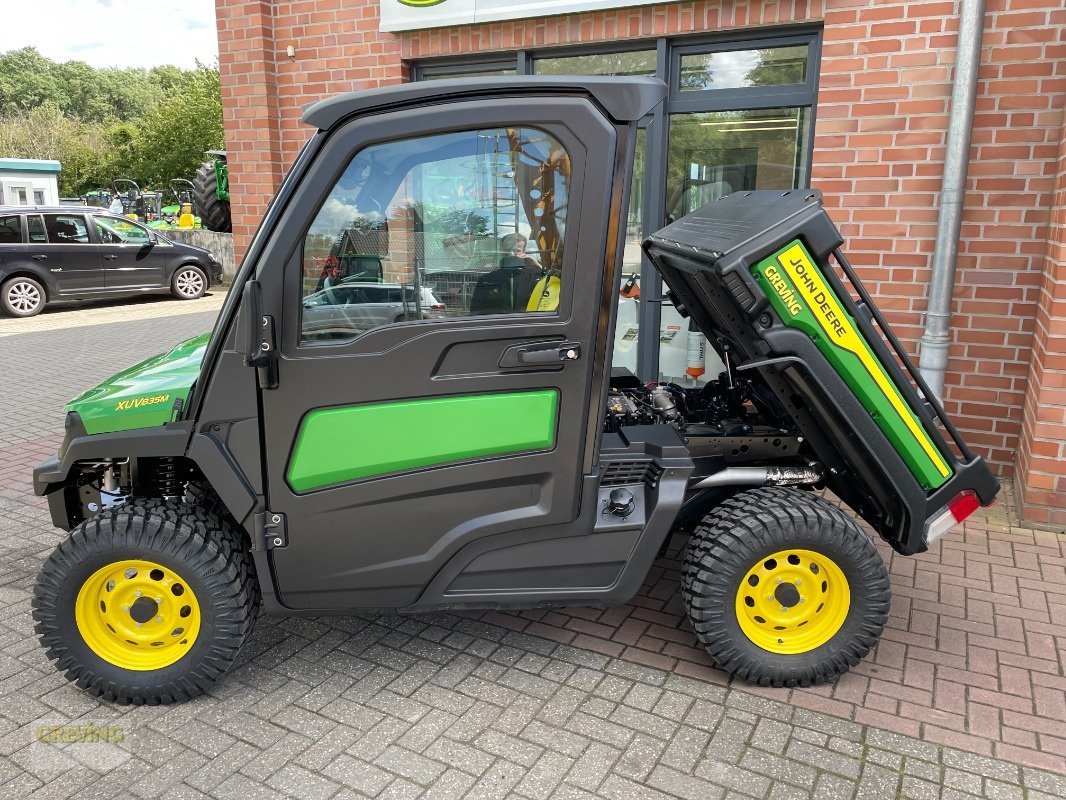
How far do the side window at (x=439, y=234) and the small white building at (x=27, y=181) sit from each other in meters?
23.9

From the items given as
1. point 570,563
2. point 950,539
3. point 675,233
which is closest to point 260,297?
point 570,563

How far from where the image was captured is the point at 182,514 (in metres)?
2.97

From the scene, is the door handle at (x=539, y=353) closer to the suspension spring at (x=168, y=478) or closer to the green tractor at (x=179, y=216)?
the suspension spring at (x=168, y=478)

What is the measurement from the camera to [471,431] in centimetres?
281

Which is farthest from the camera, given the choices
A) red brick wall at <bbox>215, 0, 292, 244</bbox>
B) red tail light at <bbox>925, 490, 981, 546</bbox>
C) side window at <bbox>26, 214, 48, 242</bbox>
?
side window at <bbox>26, 214, 48, 242</bbox>

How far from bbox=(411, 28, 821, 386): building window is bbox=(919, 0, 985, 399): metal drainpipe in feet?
3.02

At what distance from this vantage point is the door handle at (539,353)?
9.04 feet

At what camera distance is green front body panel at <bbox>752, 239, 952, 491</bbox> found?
275 cm

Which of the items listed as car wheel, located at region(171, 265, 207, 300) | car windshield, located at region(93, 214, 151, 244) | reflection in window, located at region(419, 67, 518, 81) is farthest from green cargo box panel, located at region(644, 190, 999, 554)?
car wheel, located at region(171, 265, 207, 300)

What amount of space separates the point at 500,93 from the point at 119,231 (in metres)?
14.0

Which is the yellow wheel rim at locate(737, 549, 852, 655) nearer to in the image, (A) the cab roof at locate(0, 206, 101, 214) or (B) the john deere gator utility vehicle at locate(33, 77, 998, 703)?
(B) the john deere gator utility vehicle at locate(33, 77, 998, 703)

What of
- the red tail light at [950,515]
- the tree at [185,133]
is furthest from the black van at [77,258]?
the tree at [185,133]

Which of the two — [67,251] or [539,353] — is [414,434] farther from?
[67,251]

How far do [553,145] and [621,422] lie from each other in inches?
49.6
